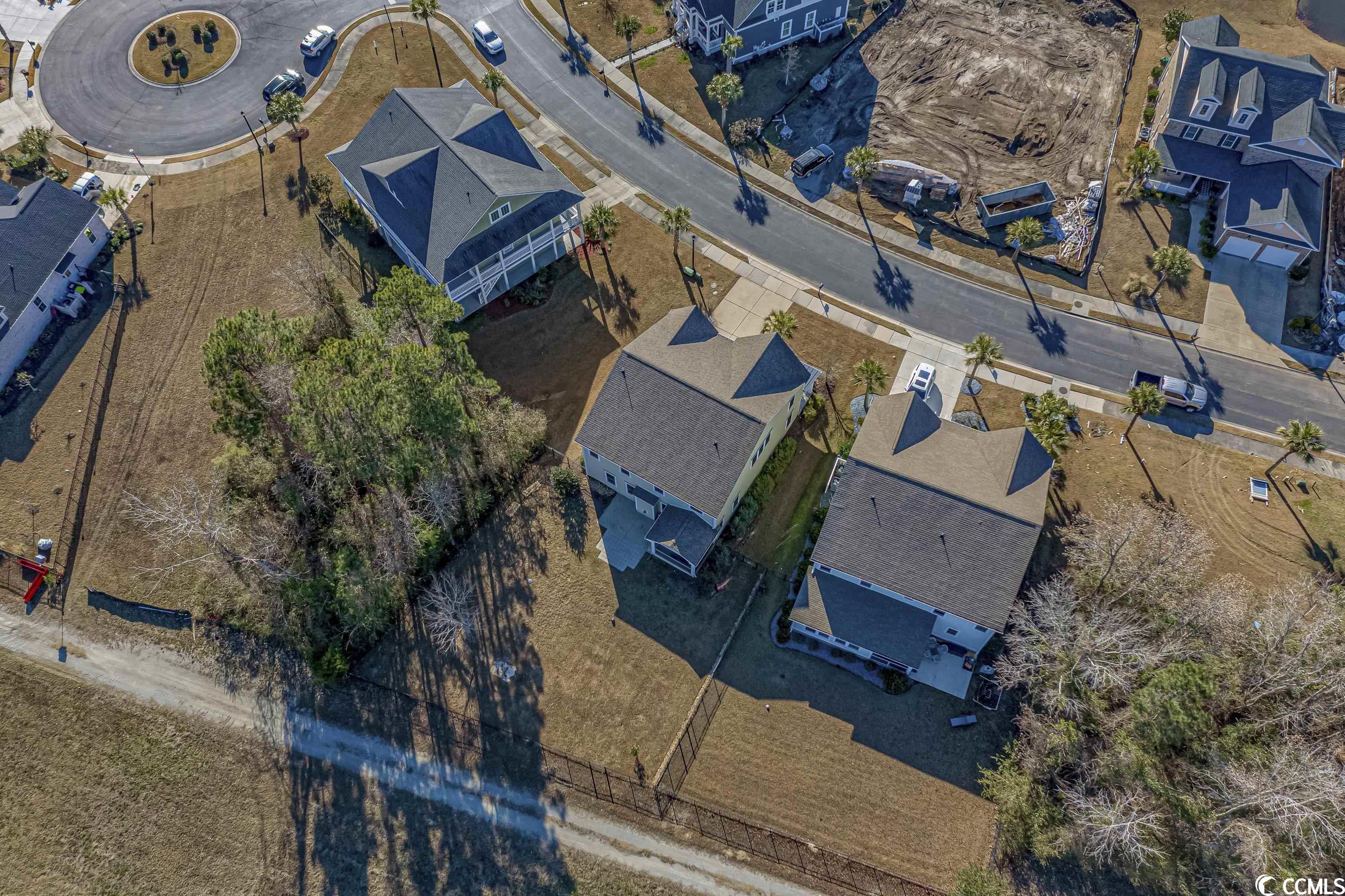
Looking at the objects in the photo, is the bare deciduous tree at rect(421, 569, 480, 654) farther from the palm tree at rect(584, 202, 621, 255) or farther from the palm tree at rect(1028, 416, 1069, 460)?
the palm tree at rect(1028, 416, 1069, 460)

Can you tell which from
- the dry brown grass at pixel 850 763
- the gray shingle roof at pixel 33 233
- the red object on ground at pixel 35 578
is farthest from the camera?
the gray shingle roof at pixel 33 233

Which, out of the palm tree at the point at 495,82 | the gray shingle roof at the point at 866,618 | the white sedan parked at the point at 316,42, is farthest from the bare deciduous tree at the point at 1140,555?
the white sedan parked at the point at 316,42

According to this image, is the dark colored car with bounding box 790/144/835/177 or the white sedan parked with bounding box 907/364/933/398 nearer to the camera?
the white sedan parked with bounding box 907/364/933/398

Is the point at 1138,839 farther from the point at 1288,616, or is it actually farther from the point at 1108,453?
the point at 1108,453

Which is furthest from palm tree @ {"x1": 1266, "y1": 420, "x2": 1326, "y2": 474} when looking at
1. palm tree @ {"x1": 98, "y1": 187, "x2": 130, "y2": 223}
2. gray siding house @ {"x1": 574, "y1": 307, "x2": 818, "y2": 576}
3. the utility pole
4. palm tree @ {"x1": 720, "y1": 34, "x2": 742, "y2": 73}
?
palm tree @ {"x1": 98, "y1": 187, "x2": 130, "y2": 223}

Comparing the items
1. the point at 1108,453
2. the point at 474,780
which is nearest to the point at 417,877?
the point at 474,780

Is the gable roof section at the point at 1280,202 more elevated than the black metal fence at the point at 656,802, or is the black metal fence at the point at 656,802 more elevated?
the gable roof section at the point at 1280,202

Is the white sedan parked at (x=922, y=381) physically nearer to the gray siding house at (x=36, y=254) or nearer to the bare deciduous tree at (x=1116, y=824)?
the bare deciduous tree at (x=1116, y=824)
